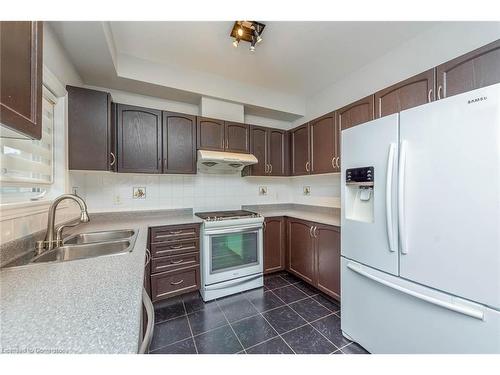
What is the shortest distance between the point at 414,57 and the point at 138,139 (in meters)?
2.74

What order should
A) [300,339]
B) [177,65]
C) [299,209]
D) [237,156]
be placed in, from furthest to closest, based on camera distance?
[299,209] < [237,156] < [177,65] < [300,339]

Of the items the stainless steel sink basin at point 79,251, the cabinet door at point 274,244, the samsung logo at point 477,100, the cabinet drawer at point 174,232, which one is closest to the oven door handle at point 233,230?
the cabinet drawer at point 174,232

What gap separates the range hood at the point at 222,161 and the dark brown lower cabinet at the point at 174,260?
29.9 inches

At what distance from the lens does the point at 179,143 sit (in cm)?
231

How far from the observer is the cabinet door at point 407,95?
4.78 feet

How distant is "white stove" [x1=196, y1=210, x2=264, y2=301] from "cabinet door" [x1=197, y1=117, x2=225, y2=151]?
0.85m

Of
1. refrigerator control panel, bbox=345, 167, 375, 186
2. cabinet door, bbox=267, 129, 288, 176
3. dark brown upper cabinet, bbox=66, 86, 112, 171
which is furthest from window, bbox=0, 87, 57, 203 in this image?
cabinet door, bbox=267, 129, 288, 176

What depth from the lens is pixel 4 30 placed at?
58 centimetres

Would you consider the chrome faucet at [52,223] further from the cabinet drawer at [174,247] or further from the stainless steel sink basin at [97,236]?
the cabinet drawer at [174,247]

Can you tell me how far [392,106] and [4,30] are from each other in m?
2.20

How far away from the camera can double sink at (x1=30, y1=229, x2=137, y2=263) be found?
1152mm
